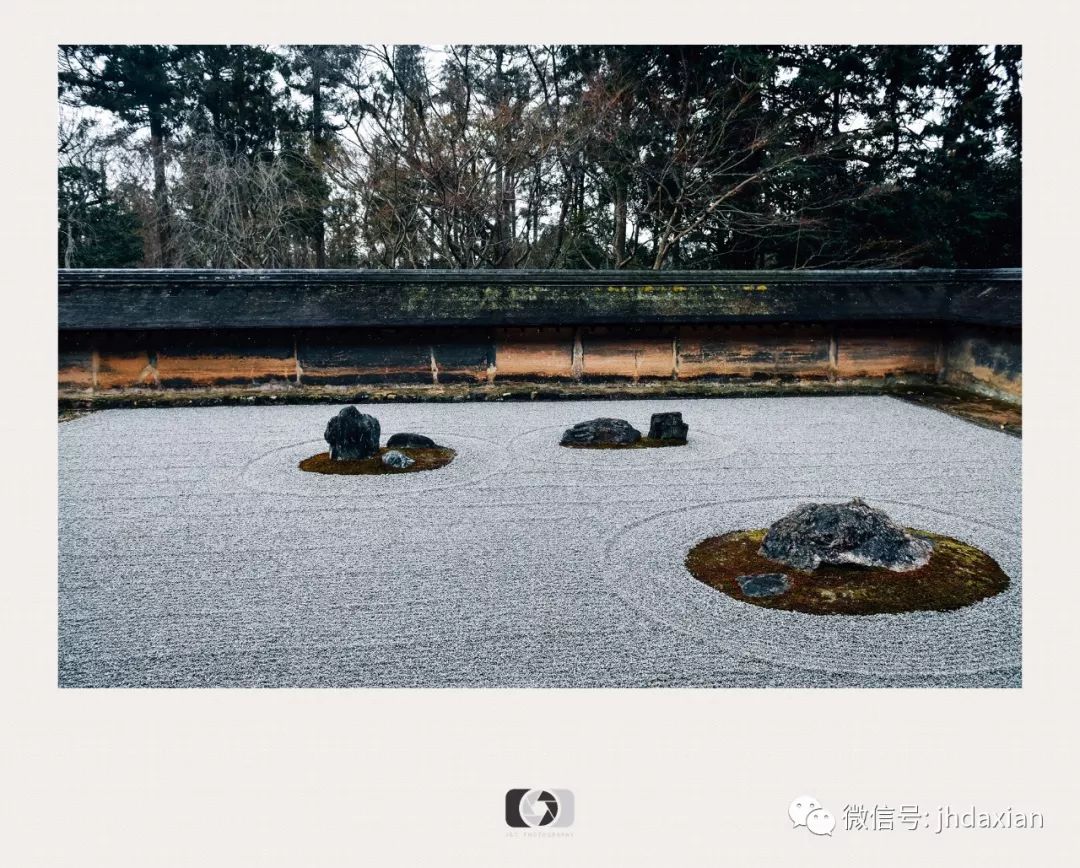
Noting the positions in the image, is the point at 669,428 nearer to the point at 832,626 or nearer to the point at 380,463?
the point at 380,463

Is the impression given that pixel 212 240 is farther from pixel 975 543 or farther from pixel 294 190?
pixel 975 543

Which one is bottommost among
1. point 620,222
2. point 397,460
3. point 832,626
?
point 832,626

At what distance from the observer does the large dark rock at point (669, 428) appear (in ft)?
24.3

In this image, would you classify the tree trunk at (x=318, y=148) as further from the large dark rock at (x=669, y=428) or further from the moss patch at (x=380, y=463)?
the large dark rock at (x=669, y=428)

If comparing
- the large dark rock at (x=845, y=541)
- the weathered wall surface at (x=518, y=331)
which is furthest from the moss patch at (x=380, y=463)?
the weathered wall surface at (x=518, y=331)

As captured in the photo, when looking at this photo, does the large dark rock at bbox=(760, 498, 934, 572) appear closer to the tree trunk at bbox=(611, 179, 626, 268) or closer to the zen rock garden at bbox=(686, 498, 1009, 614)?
the zen rock garden at bbox=(686, 498, 1009, 614)

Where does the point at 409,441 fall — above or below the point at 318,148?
below

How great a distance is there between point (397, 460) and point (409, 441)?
0.65 meters

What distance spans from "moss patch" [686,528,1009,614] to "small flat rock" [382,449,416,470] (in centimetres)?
306

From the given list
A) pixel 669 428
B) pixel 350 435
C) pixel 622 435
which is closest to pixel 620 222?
pixel 669 428

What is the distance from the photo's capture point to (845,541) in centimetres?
405

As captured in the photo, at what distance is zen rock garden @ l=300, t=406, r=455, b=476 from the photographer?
6414mm

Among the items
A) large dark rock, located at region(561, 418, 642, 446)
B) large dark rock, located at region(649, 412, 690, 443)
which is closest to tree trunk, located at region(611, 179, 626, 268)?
large dark rock, located at region(649, 412, 690, 443)

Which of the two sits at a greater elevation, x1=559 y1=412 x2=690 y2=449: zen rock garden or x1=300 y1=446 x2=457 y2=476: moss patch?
x1=559 y1=412 x2=690 y2=449: zen rock garden
